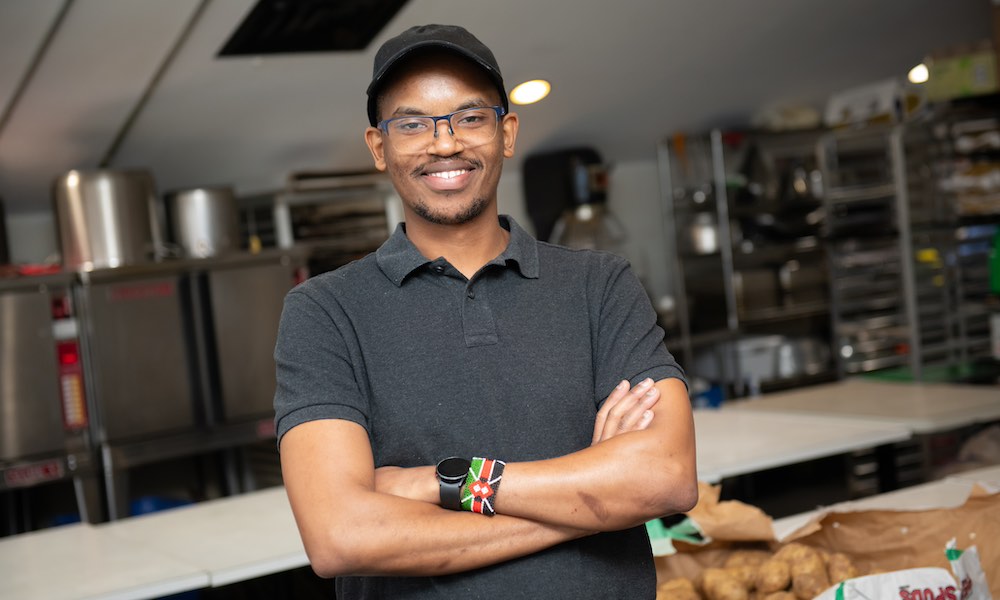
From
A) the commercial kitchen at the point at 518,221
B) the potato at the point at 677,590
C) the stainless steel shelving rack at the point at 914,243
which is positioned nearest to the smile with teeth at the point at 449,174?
the potato at the point at 677,590

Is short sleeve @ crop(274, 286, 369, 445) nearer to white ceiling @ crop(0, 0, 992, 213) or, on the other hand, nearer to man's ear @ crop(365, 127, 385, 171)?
man's ear @ crop(365, 127, 385, 171)

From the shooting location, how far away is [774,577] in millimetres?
1783

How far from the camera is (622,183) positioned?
21.2 feet

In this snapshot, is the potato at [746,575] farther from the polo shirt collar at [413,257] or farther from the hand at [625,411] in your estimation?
the polo shirt collar at [413,257]

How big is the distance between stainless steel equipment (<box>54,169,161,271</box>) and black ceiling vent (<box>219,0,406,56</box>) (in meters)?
0.69

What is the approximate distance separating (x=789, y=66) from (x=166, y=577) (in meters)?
4.94

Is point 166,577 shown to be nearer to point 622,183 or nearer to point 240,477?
point 240,477

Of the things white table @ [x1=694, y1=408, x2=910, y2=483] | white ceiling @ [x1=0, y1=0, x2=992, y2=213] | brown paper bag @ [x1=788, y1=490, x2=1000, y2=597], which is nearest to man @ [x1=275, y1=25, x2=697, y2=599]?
brown paper bag @ [x1=788, y1=490, x2=1000, y2=597]

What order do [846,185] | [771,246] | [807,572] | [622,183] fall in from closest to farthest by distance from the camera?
[807,572]
[846,185]
[771,246]
[622,183]

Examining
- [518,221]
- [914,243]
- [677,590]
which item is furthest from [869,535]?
[914,243]

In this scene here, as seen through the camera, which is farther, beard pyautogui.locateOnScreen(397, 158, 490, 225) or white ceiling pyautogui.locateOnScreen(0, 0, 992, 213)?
white ceiling pyautogui.locateOnScreen(0, 0, 992, 213)

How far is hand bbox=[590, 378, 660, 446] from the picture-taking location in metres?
1.34

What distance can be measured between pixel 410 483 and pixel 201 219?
139 inches

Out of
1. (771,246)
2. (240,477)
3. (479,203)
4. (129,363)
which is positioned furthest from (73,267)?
(771,246)
